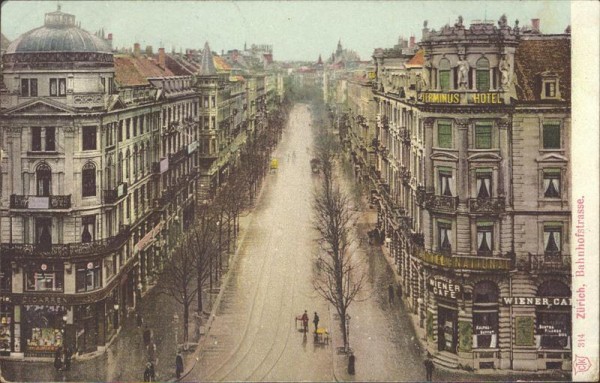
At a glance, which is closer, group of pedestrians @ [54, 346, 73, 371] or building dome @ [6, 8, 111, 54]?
building dome @ [6, 8, 111, 54]

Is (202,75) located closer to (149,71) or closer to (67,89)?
(149,71)

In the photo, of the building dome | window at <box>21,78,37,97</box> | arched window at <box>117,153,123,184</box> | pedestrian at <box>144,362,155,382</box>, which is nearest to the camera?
pedestrian at <box>144,362,155,382</box>

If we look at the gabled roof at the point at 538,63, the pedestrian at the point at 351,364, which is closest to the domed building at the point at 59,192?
the pedestrian at the point at 351,364

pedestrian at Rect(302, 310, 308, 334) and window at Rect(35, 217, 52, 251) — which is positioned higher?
window at Rect(35, 217, 52, 251)

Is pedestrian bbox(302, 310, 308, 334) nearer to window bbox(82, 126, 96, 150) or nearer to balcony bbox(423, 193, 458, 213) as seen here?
balcony bbox(423, 193, 458, 213)

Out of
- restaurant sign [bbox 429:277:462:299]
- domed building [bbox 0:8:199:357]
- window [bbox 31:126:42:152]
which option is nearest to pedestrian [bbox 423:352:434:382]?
restaurant sign [bbox 429:277:462:299]

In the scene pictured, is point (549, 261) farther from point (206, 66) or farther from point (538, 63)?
point (206, 66)

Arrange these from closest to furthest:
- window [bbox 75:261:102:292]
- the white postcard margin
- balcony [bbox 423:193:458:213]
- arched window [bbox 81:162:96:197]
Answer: the white postcard margin, balcony [bbox 423:193:458:213], window [bbox 75:261:102:292], arched window [bbox 81:162:96:197]
